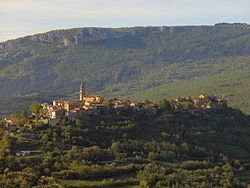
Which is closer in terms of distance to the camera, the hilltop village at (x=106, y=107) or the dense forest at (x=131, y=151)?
the dense forest at (x=131, y=151)

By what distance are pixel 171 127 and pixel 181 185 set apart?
2947 centimetres

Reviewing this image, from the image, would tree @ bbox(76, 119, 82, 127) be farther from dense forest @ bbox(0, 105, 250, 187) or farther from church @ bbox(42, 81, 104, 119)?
church @ bbox(42, 81, 104, 119)

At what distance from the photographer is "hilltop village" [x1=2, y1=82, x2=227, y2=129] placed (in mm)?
88750

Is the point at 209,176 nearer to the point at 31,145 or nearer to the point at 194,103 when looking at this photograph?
the point at 31,145

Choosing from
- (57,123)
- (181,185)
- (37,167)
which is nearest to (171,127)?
(57,123)

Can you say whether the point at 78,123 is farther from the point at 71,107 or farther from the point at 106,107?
the point at 106,107

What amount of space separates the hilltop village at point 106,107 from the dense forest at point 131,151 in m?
1.17

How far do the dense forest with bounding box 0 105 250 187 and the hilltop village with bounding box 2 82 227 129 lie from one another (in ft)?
3.85

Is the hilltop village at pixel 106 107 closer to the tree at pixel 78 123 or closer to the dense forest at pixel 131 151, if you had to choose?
the dense forest at pixel 131 151

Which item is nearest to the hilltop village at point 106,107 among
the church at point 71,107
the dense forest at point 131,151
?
the church at point 71,107

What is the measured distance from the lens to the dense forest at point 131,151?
6650 centimetres

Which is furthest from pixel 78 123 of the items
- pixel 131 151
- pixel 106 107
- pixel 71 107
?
pixel 106 107

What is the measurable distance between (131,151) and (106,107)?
17.8m

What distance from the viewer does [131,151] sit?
265ft
